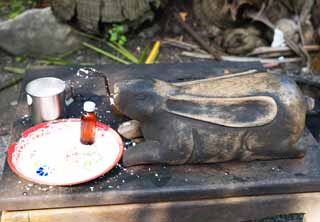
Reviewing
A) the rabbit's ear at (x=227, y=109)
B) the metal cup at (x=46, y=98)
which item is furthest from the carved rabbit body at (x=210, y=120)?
the metal cup at (x=46, y=98)

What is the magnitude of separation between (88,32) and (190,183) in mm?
2023

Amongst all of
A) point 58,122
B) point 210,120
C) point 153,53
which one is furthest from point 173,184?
point 153,53

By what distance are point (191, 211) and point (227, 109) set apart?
0.41 m

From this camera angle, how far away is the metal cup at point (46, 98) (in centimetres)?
218

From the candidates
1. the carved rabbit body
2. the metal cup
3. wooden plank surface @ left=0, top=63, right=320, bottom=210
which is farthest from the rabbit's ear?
the metal cup

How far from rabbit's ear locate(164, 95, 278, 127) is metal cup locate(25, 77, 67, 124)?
52 centimetres

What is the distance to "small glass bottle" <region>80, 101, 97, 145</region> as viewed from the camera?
2.05 metres

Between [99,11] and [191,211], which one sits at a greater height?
[99,11]

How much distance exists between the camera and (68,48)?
371 centimetres

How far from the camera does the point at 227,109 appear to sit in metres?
1.99

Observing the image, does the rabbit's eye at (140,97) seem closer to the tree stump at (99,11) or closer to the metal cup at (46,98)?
the metal cup at (46,98)

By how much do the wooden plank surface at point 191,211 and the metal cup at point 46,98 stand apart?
472mm

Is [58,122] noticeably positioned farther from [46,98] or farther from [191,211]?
[191,211]

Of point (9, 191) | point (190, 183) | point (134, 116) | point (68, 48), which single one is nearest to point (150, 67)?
point (134, 116)
